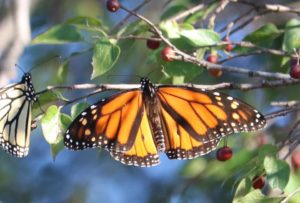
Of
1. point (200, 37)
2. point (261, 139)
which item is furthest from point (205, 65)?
point (261, 139)

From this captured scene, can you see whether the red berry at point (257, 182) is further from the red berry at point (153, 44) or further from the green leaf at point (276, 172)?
the red berry at point (153, 44)

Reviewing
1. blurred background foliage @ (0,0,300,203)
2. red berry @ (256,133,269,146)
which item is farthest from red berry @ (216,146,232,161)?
red berry @ (256,133,269,146)

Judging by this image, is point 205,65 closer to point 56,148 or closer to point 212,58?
point 212,58

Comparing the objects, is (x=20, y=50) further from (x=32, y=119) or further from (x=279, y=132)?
(x=279, y=132)

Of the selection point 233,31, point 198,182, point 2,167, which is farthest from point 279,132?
point 2,167

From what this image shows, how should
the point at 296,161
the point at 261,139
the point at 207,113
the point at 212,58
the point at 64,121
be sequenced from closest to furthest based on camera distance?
the point at 64,121 → the point at 207,113 → the point at 212,58 → the point at 296,161 → the point at 261,139
